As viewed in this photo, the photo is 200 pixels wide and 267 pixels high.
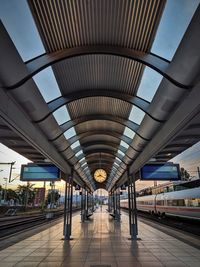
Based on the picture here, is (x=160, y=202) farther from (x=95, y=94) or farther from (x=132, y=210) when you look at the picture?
(x=95, y=94)

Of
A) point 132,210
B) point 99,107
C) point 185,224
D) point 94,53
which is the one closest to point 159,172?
point 132,210

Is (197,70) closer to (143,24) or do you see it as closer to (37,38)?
(143,24)

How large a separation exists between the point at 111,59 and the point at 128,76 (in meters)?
0.82

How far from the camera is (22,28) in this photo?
4.97 metres

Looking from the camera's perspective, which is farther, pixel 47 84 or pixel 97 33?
pixel 47 84

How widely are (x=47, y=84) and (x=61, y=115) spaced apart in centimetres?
201

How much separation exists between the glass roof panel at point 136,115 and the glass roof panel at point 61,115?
2.44m

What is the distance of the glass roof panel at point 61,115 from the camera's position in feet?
27.7

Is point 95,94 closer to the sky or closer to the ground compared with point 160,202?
closer to the sky

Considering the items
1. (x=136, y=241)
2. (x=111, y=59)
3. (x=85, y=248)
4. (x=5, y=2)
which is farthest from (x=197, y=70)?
(x=136, y=241)

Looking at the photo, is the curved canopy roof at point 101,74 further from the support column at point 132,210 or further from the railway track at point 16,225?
the railway track at point 16,225

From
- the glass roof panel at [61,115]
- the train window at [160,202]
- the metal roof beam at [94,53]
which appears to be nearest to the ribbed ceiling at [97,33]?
the metal roof beam at [94,53]

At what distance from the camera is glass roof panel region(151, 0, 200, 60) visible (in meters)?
4.44

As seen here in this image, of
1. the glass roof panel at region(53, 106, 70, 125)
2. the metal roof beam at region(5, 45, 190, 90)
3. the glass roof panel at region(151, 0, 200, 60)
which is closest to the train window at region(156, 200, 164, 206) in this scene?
the glass roof panel at region(53, 106, 70, 125)
